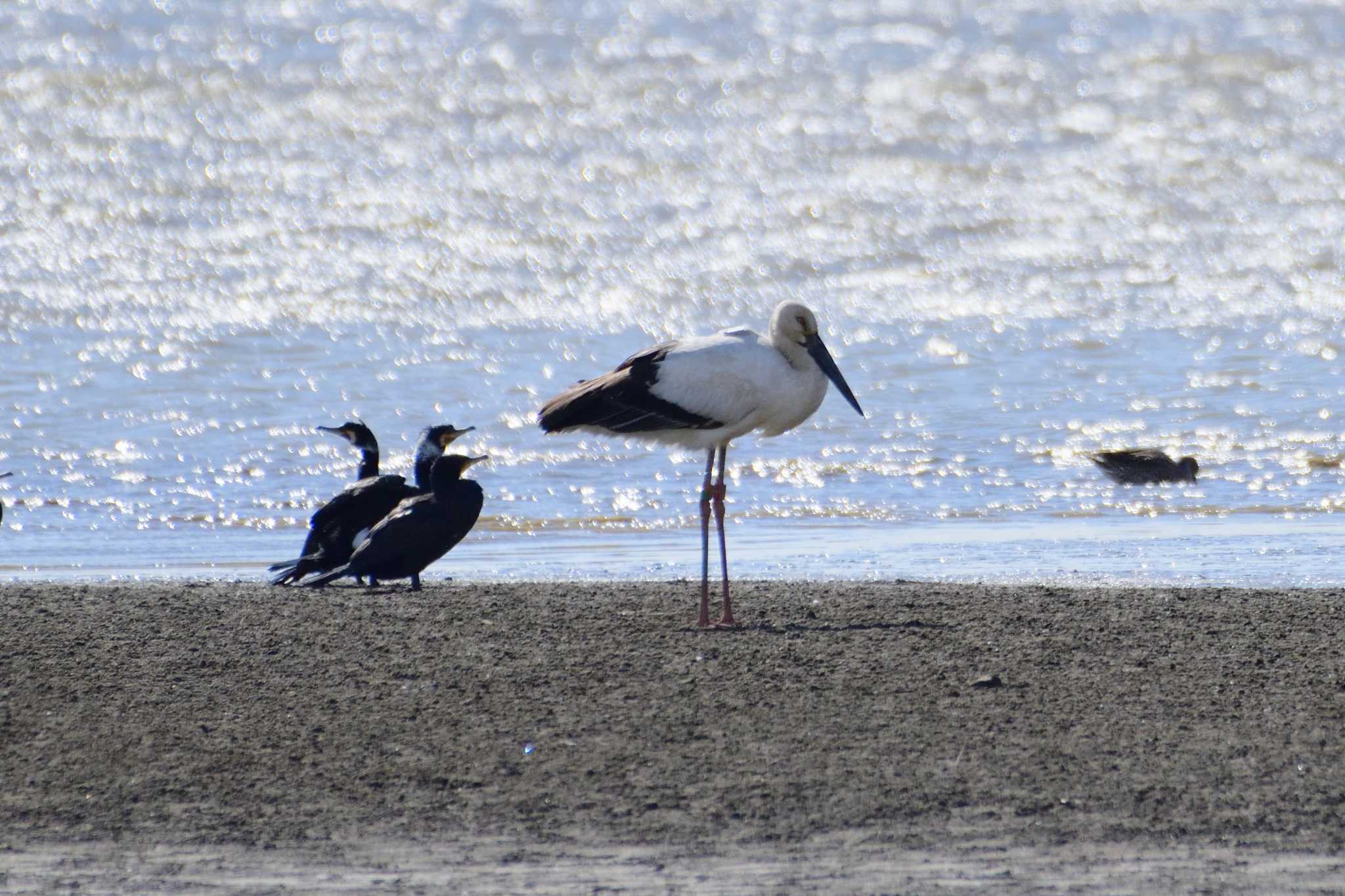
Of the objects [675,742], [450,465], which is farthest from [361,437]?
[675,742]

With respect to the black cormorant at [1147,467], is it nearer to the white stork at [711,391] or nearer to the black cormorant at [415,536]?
the white stork at [711,391]

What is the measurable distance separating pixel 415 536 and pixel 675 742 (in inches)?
133

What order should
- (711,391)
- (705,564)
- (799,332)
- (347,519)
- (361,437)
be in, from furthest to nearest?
1. (361,437)
2. (347,519)
3. (799,332)
4. (711,391)
5. (705,564)

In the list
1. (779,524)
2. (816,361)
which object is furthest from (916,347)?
(816,361)

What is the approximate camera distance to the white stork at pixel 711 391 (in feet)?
27.7

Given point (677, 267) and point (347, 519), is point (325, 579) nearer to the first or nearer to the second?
point (347, 519)

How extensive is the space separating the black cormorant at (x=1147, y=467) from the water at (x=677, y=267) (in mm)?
179

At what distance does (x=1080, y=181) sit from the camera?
28.0 meters

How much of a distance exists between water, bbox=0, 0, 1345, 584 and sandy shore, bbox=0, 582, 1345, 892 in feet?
5.76

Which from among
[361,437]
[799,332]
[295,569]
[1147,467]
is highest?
[799,332]

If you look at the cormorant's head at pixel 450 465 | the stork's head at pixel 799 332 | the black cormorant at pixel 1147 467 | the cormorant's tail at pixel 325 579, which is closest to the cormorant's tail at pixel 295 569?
the cormorant's tail at pixel 325 579

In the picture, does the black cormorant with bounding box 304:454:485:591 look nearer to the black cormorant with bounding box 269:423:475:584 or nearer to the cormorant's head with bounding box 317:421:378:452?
the black cormorant with bounding box 269:423:475:584

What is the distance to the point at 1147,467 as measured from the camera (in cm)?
1238

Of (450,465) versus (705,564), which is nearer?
(705,564)
